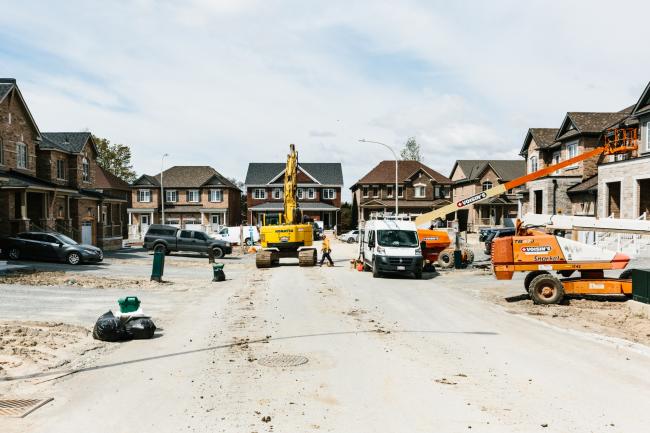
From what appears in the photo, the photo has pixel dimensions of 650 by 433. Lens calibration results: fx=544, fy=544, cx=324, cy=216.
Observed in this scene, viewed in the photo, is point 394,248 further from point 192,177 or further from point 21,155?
point 192,177

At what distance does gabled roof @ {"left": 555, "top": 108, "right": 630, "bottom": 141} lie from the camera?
132ft

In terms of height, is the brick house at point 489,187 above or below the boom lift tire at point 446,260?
above

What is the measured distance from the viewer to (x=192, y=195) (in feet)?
240

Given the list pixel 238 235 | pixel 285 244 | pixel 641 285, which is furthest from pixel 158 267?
pixel 238 235

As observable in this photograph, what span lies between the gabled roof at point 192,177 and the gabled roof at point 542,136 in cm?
3976

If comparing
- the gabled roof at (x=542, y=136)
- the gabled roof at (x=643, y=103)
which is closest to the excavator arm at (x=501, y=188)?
the gabled roof at (x=643, y=103)

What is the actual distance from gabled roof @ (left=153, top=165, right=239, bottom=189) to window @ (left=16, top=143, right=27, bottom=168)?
39248 millimetres

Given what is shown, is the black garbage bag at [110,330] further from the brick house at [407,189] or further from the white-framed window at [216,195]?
the white-framed window at [216,195]

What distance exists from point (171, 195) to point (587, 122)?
5183 centimetres

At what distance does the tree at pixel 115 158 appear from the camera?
276ft

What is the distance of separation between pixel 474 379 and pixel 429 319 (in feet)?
17.3

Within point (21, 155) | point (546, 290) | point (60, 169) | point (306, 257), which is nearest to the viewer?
point (546, 290)

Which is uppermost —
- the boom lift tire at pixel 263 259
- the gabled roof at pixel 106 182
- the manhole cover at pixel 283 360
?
the gabled roof at pixel 106 182

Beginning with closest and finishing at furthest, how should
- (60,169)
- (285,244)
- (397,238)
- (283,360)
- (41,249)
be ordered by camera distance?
1. (283,360)
2. (397,238)
3. (41,249)
4. (285,244)
5. (60,169)
